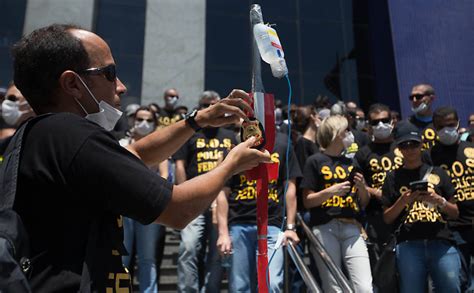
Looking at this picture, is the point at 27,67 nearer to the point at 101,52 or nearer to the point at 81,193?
the point at 101,52

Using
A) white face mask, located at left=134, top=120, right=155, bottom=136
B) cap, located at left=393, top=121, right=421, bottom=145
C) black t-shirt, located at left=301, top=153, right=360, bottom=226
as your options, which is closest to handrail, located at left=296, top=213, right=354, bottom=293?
black t-shirt, located at left=301, top=153, right=360, bottom=226

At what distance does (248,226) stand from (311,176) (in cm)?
85

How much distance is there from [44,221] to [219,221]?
3038mm

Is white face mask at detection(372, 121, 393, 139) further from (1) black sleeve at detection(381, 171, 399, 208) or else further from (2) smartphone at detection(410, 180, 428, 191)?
(2) smartphone at detection(410, 180, 428, 191)

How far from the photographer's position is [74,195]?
152cm

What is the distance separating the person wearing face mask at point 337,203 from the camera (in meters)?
4.27

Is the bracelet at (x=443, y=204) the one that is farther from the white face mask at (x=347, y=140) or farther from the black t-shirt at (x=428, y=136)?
the black t-shirt at (x=428, y=136)

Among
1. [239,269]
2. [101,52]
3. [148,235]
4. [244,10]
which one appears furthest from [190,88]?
[101,52]

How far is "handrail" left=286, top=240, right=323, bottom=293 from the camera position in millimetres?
3504

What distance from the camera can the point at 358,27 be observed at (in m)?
15.6

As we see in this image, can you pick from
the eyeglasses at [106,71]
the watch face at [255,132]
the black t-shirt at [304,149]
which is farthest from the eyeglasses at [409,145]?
the eyeglasses at [106,71]

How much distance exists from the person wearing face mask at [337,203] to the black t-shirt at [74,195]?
291 centimetres

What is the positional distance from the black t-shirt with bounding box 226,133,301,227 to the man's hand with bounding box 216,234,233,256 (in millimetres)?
225

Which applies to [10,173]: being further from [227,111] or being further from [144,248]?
[144,248]
